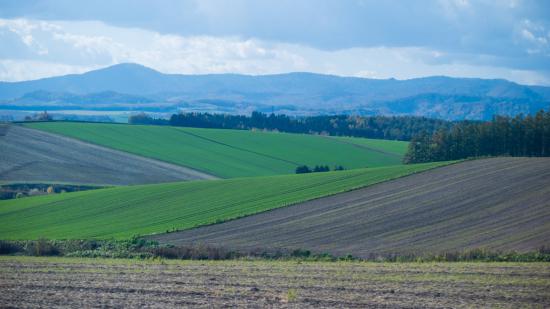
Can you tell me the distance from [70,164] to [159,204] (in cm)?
3063

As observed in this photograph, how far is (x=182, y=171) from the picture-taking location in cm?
8650

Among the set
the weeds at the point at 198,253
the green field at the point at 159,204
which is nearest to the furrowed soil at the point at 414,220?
the weeds at the point at 198,253

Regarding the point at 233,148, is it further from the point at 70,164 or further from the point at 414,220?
the point at 414,220

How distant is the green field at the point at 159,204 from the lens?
158 ft

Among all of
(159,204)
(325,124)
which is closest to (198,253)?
(159,204)

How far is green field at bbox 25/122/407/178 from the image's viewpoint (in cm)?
9369

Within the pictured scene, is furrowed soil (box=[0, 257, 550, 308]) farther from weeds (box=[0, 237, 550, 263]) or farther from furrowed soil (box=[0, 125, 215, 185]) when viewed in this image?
furrowed soil (box=[0, 125, 215, 185])

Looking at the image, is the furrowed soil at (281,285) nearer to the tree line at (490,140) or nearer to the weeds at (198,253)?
the weeds at (198,253)

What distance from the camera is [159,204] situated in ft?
187

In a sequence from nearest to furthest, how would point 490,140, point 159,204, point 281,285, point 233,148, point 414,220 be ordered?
point 281,285
point 414,220
point 159,204
point 490,140
point 233,148

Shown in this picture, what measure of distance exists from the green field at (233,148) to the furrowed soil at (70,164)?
13.7 feet

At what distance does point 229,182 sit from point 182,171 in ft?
72.2

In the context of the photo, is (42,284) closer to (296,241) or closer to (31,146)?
(296,241)

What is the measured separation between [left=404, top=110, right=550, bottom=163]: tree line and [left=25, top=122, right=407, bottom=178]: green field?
977 centimetres
